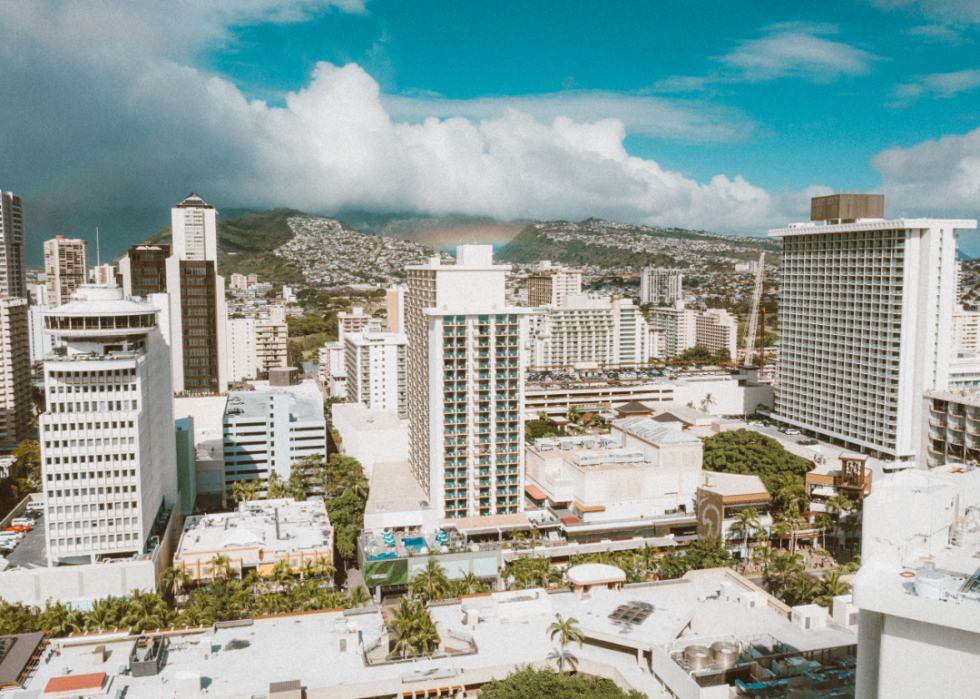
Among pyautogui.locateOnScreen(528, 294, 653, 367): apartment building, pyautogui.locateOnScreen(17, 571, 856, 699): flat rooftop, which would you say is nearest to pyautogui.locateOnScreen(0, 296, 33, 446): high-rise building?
pyautogui.locateOnScreen(17, 571, 856, 699): flat rooftop

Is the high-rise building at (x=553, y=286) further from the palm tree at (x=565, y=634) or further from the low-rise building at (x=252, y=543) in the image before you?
the palm tree at (x=565, y=634)

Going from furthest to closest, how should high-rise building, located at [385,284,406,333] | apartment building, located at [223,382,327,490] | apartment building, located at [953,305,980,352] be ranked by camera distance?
apartment building, located at [953,305,980,352] < high-rise building, located at [385,284,406,333] < apartment building, located at [223,382,327,490]

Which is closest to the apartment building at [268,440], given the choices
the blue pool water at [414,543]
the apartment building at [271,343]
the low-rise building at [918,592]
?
the blue pool water at [414,543]

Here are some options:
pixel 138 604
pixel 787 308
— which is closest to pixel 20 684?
pixel 138 604

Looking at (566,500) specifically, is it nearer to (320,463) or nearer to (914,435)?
(320,463)

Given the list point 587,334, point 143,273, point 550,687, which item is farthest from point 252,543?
point 587,334

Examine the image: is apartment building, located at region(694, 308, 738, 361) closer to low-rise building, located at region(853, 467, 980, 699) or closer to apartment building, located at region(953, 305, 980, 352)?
apartment building, located at region(953, 305, 980, 352)

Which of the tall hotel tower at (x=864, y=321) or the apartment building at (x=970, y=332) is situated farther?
the apartment building at (x=970, y=332)
